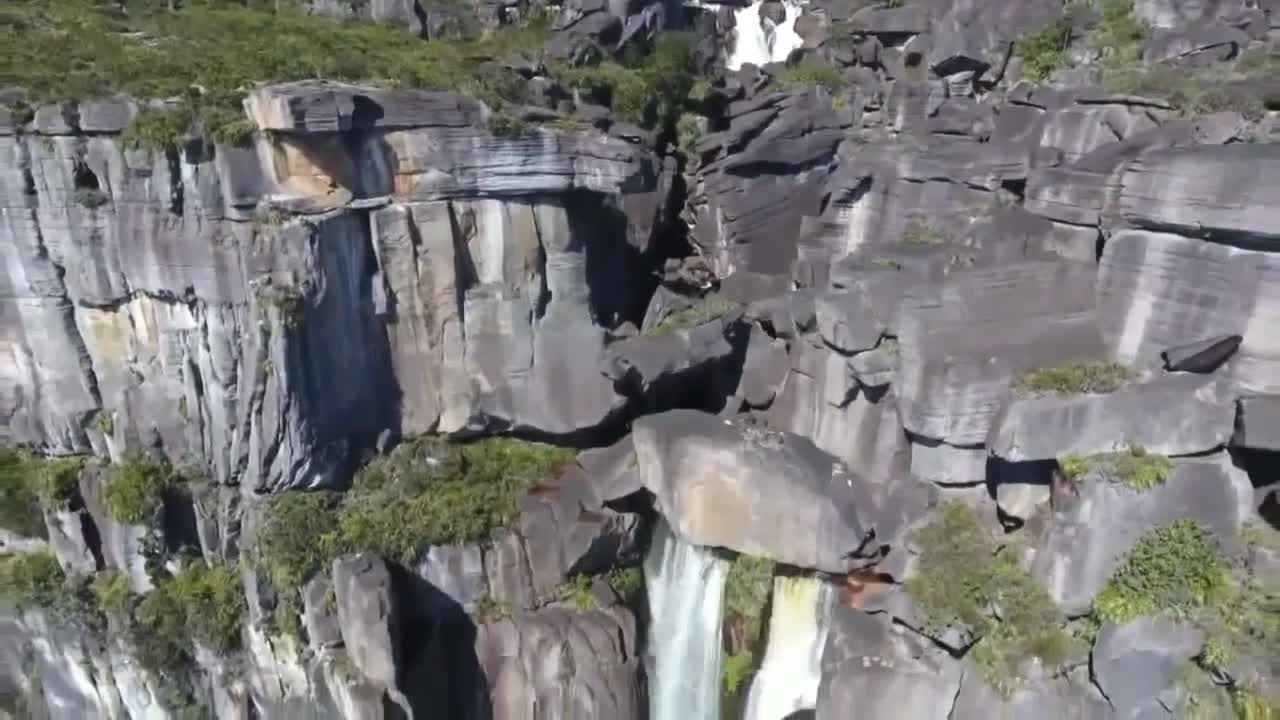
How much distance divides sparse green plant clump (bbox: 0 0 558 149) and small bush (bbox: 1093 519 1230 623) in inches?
534

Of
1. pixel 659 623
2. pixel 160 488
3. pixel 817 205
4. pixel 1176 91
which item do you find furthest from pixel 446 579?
pixel 1176 91

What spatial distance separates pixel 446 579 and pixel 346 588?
5.99 feet

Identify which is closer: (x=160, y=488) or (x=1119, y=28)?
(x=160, y=488)

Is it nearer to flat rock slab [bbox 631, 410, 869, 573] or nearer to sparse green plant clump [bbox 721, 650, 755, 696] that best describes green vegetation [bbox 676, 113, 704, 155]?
flat rock slab [bbox 631, 410, 869, 573]

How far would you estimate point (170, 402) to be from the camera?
1623cm

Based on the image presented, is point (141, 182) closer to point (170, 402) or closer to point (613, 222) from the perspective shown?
point (170, 402)

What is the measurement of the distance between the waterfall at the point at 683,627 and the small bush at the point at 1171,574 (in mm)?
6337

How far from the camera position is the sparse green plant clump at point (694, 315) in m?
18.1

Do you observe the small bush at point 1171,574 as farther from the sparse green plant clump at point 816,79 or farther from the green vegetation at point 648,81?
the sparse green plant clump at point 816,79

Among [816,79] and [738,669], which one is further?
[816,79]

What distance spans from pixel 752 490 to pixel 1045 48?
54.4 ft

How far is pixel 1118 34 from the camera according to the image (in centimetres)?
2375

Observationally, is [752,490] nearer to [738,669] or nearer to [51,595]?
[738,669]

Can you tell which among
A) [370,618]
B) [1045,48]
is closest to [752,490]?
[370,618]
